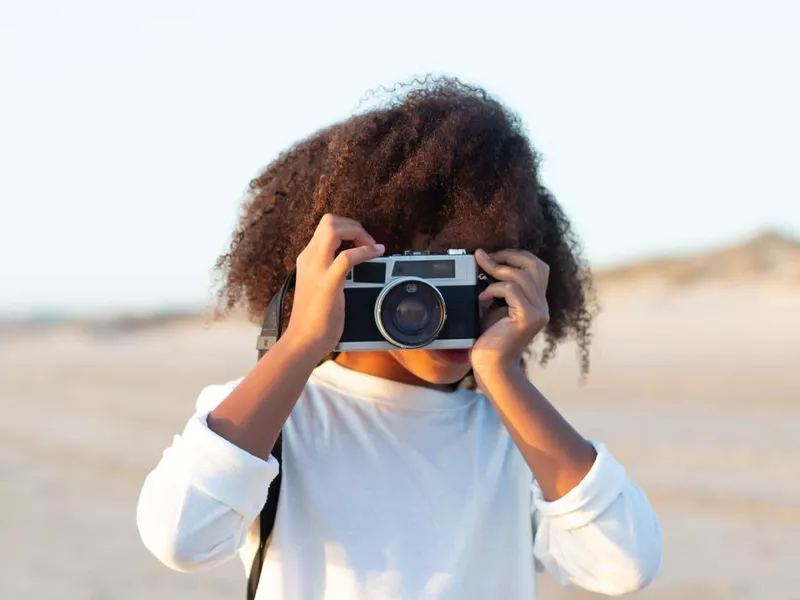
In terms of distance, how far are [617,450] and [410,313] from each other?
5424 millimetres

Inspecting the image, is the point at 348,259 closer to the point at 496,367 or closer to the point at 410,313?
the point at 410,313

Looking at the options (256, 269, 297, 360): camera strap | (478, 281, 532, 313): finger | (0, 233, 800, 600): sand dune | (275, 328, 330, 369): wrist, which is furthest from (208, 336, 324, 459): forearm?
(0, 233, 800, 600): sand dune

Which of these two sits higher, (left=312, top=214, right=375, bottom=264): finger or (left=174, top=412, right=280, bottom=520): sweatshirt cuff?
(left=312, top=214, right=375, bottom=264): finger

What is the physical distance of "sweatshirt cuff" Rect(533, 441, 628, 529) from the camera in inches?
60.8

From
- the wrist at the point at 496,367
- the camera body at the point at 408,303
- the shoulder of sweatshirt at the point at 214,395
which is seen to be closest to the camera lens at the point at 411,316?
the camera body at the point at 408,303

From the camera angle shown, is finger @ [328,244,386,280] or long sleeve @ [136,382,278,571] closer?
long sleeve @ [136,382,278,571]

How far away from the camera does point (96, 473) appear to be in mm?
6922

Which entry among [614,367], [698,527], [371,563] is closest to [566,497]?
[371,563]

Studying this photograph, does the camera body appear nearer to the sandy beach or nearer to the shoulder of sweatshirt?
the shoulder of sweatshirt

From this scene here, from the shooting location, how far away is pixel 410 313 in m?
1.65

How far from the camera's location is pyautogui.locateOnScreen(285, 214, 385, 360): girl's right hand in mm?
1569

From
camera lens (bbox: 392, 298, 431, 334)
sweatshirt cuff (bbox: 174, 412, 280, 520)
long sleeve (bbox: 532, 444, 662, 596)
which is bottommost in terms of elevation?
long sleeve (bbox: 532, 444, 662, 596)

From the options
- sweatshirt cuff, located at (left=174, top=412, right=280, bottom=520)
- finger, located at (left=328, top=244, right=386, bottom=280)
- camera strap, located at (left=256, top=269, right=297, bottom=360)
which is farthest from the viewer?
camera strap, located at (left=256, top=269, right=297, bottom=360)

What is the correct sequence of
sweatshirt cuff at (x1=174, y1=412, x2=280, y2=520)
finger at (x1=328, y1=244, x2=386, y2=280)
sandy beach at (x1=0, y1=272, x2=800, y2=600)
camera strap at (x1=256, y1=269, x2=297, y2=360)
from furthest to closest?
sandy beach at (x1=0, y1=272, x2=800, y2=600), camera strap at (x1=256, y1=269, x2=297, y2=360), finger at (x1=328, y1=244, x2=386, y2=280), sweatshirt cuff at (x1=174, y1=412, x2=280, y2=520)
